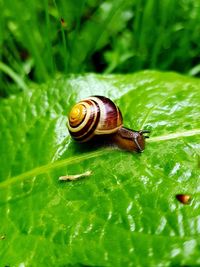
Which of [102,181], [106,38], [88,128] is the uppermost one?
[106,38]

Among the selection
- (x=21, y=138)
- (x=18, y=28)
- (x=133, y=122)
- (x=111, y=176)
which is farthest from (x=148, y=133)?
(x=18, y=28)

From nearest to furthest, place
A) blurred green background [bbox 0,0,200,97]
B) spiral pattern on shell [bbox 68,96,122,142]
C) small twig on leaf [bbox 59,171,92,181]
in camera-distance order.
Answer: small twig on leaf [bbox 59,171,92,181] < spiral pattern on shell [bbox 68,96,122,142] < blurred green background [bbox 0,0,200,97]

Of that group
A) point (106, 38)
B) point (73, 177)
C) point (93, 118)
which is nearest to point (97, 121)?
point (93, 118)

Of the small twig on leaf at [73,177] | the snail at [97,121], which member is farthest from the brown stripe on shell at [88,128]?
the small twig on leaf at [73,177]

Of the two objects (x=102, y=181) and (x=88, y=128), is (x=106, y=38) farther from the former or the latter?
(x=102, y=181)

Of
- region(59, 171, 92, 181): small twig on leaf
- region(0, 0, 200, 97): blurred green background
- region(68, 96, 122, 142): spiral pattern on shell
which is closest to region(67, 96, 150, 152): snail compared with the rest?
region(68, 96, 122, 142): spiral pattern on shell

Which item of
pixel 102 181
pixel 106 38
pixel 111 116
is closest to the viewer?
pixel 102 181

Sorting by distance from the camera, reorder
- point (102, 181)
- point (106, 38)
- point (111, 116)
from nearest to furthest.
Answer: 1. point (102, 181)
2. point (111, 116)
3. point (106, 38)

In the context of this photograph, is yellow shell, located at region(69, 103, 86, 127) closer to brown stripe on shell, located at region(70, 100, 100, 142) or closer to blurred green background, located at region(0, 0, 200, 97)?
brown stripe on shell, located at region(70, 100, 100, 142)
